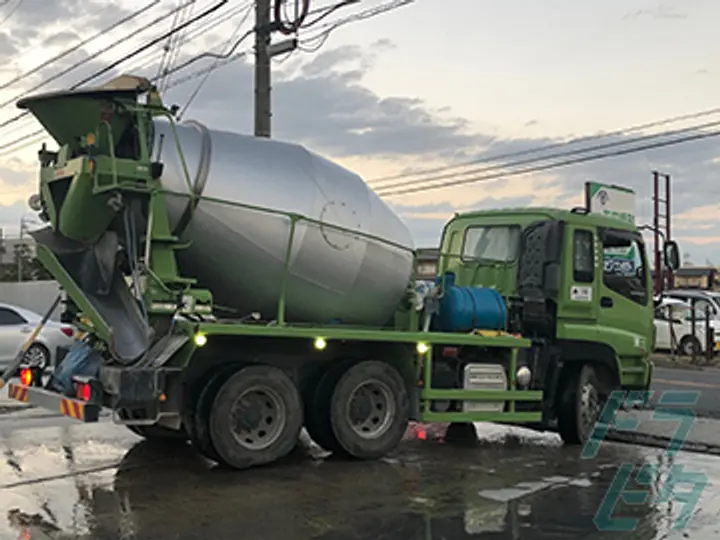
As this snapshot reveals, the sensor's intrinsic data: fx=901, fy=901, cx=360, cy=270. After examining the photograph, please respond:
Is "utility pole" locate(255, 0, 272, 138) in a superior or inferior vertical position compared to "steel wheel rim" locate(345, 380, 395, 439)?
superior

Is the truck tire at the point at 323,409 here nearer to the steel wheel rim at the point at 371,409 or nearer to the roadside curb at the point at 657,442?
the steel wheel rim at the point at 371,409

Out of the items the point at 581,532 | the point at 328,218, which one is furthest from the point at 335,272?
the point at 581,532

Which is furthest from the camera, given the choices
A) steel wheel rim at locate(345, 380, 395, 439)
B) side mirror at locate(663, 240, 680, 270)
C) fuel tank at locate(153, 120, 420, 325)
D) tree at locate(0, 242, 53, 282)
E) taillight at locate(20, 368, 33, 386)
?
tree at locate(0, 242, 53, 282)

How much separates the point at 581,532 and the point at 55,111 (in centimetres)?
567

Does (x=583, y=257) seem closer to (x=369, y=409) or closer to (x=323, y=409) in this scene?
(x=369, y=409)

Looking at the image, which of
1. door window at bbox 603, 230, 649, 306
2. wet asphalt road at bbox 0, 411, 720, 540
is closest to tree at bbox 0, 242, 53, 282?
wet asphalt road at bbox 0, 411, 720, 540

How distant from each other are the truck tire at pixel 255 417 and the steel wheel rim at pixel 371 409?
0.65m

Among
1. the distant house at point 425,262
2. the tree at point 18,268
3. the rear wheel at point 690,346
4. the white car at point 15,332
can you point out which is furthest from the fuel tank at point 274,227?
the tree at point 18,268

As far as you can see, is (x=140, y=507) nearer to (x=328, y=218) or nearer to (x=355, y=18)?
(x=328, y=218)

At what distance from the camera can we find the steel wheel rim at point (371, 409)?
8.98 metres

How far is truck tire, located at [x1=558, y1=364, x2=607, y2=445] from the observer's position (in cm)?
1041

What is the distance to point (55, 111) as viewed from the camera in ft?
26.4

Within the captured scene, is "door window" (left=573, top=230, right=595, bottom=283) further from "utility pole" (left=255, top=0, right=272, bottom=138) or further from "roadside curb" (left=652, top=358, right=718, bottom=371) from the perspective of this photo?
"roadside curb" (left=652, top=358, right=718, bottom=371)

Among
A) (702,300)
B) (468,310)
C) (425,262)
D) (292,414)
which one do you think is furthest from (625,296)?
(702,300)
